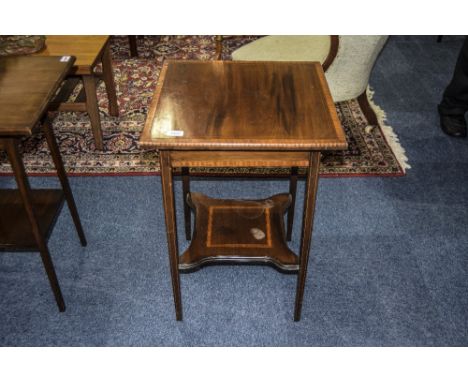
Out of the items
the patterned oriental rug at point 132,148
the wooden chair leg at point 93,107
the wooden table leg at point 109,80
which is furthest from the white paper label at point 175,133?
the wooden table leg at point 109,80

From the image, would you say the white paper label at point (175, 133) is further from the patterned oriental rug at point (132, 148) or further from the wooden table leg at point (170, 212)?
the patterned oriental rug at point (132, 148)

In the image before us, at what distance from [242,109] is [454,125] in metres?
2.19

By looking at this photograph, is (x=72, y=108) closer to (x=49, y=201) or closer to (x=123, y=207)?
(x=123, y=207)

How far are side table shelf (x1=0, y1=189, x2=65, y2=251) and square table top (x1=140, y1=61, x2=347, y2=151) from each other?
729mm

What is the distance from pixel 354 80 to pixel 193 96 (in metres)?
1.32

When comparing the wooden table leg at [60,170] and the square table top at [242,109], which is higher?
the square table top at [242,109]

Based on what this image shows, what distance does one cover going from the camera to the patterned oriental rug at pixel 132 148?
2.76m

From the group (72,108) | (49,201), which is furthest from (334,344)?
(72,108)

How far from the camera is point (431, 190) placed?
265cm

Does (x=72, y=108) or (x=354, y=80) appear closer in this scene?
(x=354, y=80)

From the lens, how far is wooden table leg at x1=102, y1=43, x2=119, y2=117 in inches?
117

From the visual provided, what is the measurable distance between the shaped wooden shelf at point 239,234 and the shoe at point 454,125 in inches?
61.7

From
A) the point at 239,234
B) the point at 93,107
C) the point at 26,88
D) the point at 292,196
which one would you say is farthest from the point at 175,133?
the point at 93,107

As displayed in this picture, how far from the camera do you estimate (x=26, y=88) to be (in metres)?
1.59
